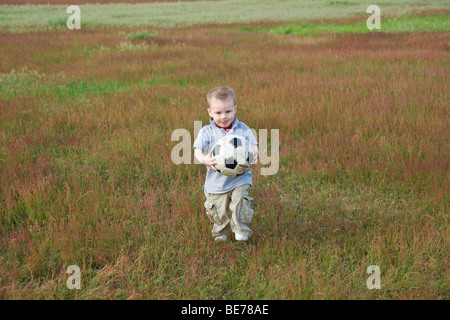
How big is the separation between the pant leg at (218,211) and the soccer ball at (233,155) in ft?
1.08

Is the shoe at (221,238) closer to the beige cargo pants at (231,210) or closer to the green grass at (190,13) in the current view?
the beige cargo pants at (231,210)

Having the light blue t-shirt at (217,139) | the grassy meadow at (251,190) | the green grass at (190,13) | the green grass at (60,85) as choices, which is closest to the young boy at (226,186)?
the light blue t-shirt at (217,139)

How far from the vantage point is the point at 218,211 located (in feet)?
12.3

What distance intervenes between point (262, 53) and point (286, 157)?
9231mm

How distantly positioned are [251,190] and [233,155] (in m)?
1.55

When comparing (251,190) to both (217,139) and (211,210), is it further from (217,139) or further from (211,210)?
(217,139)

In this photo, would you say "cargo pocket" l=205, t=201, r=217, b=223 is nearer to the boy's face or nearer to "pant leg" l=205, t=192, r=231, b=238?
"pant leg" l=205, t=192, r=231, b=238

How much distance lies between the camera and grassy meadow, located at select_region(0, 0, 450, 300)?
318 centimetres

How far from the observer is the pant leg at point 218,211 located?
12.1ft

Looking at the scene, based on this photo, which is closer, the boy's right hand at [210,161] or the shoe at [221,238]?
the boy's right hand at [210,161]

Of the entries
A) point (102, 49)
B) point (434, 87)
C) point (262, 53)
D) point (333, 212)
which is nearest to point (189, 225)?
point (333, 212)

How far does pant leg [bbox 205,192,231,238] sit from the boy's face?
67cm

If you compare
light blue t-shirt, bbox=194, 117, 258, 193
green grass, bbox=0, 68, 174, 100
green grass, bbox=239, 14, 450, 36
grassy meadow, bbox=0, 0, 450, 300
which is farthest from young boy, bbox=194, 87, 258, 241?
green grass, bbox=239, 14, 450, 36

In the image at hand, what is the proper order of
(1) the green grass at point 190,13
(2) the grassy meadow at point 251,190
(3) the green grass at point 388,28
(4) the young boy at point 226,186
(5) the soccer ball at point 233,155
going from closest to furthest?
(2) the grassy meadow at point 251,190
(5) the soccer ball at point 233,155
(4) the young boy at point 226,186
(3) the green grass at point 388,28
(1) the green grass at point 190,13
